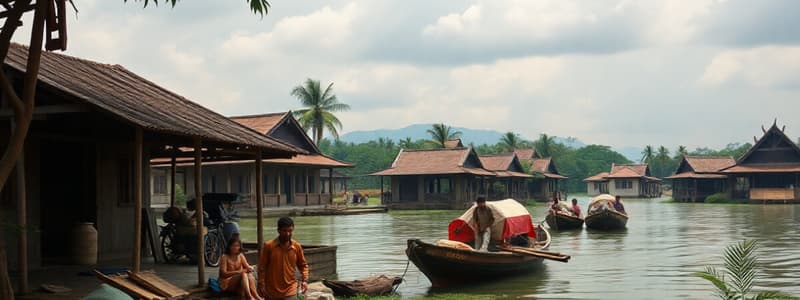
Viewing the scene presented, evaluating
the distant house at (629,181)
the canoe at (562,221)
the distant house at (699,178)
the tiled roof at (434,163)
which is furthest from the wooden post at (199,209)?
the distant house at (629,181)

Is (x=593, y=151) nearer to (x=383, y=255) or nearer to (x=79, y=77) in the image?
(x=383, y=255)

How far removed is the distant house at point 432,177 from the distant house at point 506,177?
5586 mm

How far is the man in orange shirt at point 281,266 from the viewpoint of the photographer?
379 inches

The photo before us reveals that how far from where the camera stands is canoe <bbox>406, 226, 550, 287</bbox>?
1410cm

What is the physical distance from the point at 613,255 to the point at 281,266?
13.4 meters

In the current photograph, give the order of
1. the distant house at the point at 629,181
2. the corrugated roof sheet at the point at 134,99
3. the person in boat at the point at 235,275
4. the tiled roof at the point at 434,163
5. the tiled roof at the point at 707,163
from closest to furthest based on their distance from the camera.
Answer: the corrugated roof sheet at the point at 134,99
the person in boat at the point at 235,275
the tiled roof at the point at 434,163
the tiled roof at the point at 707,163
the distant house at the point at 629,181

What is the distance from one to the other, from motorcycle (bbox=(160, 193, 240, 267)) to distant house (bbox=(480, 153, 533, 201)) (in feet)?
159

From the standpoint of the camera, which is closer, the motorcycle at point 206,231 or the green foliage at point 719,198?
the motorcycle at point 206,231

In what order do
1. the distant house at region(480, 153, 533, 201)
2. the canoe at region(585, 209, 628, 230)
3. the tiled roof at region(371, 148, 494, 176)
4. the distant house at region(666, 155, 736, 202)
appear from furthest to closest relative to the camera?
the distant house at region(666, 155, 736, 202), the distant house at region(480, 153, 533, 201), the tiled roof at region(371, 148, 494, 176), the canoe at region(585, 209, 628, 230)

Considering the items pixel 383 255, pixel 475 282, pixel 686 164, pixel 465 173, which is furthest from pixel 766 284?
pixel 686 164

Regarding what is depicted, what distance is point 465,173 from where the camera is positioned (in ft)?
171

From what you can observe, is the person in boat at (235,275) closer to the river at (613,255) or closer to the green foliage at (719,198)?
the river at (613,255)

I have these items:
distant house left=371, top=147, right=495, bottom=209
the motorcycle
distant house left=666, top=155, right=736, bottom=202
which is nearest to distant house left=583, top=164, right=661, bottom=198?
distant house left=666, top=155, right=736, bottom=202

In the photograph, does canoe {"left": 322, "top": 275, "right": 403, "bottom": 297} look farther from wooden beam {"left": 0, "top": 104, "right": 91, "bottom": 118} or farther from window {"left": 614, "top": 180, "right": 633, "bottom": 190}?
window {"left": 614, "top": 180, "right": 633, "bottom": 190}
